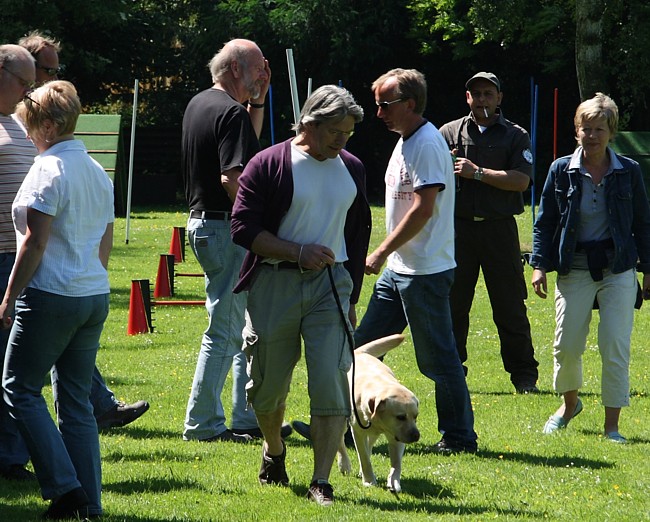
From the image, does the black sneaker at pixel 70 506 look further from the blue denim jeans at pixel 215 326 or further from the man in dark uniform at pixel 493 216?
the man in dark uniform at pixel 493 216

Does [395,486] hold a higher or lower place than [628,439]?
higher

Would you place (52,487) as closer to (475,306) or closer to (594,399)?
(594,399)

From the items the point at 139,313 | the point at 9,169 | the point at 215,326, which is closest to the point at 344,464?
the point at 215,326

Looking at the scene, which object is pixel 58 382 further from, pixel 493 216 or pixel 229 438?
pixel 493 216

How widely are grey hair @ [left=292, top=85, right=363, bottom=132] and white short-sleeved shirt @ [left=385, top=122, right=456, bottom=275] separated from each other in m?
0.99

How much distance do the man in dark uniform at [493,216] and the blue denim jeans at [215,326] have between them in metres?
2.32

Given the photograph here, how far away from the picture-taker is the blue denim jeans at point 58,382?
4555 mm

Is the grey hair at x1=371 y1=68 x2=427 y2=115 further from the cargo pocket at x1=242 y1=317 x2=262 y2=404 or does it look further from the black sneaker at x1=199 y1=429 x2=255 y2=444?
the black sneaker at x1=199 y1=429 x2=255 y2=444

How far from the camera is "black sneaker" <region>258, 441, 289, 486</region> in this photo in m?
5.60

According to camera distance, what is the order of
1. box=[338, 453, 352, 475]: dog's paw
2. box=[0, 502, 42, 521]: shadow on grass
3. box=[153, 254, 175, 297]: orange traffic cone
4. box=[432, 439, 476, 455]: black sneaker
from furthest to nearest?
box=[153, 254, 175, 297]: orange traffic cone → box=[432, 439, 476, 455]: black sneaker → box=[338, 453, 352, 475]: dog's paw → box=[0, 502, 42, 521]: shadow on grass

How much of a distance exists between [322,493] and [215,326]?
1.63m

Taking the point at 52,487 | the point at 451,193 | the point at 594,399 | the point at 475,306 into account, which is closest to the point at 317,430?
the point at 52,487

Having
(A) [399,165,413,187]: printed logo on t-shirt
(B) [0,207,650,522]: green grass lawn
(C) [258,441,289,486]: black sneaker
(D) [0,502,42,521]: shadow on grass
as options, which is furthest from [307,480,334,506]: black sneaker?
(A) [399,165,413,187]: printed logo on t-shirt

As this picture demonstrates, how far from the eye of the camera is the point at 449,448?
254 inches
